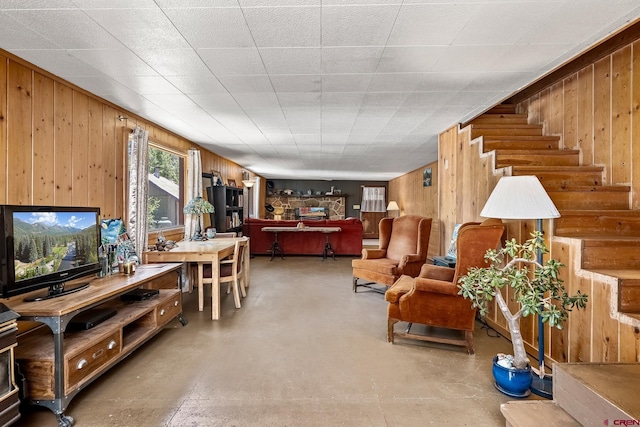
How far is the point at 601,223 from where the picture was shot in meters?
2.33

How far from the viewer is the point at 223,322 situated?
303 cm

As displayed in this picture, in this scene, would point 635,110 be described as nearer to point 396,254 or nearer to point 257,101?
point 396,254

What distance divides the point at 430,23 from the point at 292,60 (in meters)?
0.96

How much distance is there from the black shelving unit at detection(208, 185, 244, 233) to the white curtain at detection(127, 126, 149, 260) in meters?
2.49

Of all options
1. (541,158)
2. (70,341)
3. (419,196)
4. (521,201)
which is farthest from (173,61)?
(419,196)

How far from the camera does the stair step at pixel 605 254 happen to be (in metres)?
1.99

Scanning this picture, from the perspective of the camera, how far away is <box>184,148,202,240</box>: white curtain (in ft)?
14.8

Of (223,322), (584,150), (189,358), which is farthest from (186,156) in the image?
(584,150)

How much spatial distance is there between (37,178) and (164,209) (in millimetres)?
2200

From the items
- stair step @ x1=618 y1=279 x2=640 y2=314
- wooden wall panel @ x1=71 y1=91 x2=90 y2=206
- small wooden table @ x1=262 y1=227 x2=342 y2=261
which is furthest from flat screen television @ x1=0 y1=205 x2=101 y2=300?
small wooden table @ x1=262 y1=227 x2=342 y2=261

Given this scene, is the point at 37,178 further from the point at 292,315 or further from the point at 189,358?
the point at 292,315

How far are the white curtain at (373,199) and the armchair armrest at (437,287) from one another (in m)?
8.99

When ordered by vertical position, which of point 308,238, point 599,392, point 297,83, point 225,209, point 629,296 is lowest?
point 599,392

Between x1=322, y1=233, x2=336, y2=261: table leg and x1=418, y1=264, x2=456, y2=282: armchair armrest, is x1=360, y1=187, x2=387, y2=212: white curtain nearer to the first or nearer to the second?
x1=322, y1=233, x2=336, y2=261: table leg
